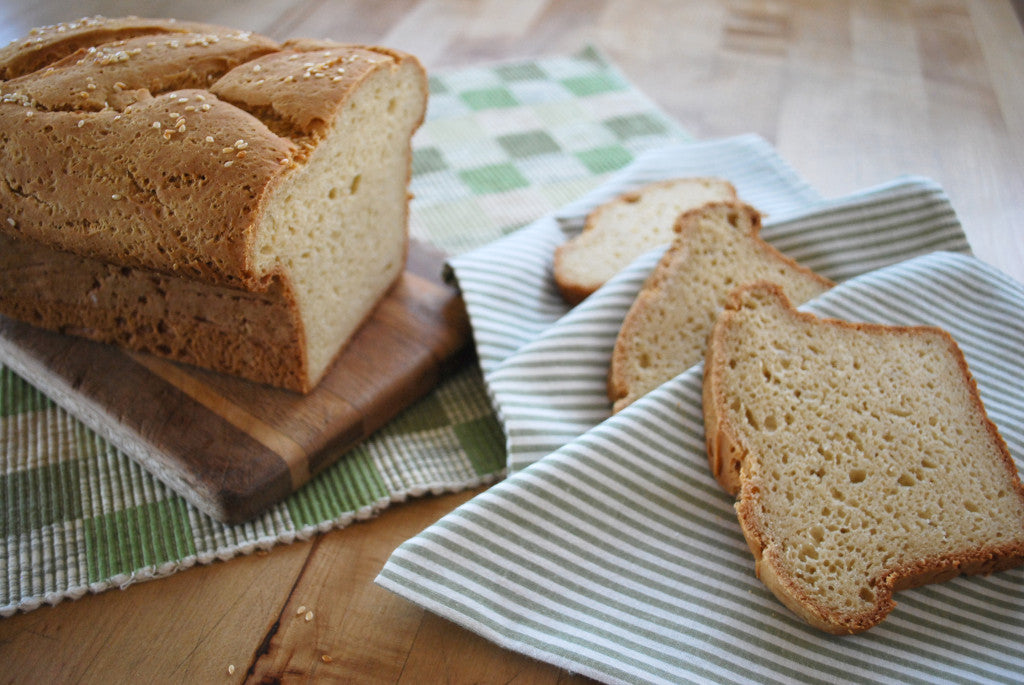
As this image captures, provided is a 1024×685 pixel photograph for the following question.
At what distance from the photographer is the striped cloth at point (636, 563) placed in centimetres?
160

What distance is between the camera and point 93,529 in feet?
6.05

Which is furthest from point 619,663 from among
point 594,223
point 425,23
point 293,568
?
point 425,23

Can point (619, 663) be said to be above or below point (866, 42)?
below

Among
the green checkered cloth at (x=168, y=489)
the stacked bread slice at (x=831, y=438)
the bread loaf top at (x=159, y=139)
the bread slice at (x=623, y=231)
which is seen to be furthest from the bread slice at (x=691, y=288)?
the bread loaf top at (x=159, y=139)

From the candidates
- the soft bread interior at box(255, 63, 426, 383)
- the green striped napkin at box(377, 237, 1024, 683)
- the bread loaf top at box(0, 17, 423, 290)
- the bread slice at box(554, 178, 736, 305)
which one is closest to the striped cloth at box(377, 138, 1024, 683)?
the green striped napkin at box(377, 237, 1024, 683)

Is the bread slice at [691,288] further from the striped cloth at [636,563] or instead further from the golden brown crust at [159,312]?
the golden brown crust at [159,312]

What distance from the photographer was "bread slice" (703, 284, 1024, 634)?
1.68 metres

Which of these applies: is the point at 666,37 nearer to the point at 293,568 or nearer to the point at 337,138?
the point at 337,138

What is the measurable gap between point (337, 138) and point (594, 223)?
97 cm

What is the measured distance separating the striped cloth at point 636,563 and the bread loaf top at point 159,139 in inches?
29.3

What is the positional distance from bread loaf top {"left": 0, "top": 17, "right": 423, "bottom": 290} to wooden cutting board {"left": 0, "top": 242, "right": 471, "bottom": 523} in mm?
316

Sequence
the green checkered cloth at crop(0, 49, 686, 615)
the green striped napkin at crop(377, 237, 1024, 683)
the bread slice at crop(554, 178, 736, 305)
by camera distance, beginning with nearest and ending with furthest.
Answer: the green striped napkin at crop(377, 237, 1024, 683) < the green checkered cloth at crop(0, 49, 686, 615) < the bread slice at crop(554, 178, 736, 305)

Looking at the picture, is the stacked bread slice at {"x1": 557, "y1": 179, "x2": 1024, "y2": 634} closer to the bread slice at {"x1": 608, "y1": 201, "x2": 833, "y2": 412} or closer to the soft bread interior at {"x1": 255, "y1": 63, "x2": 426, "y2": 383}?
the bread slice at {"x1": 608, "y1": 201, "x2": 833, "y2": 412}

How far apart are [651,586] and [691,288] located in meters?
0.86
